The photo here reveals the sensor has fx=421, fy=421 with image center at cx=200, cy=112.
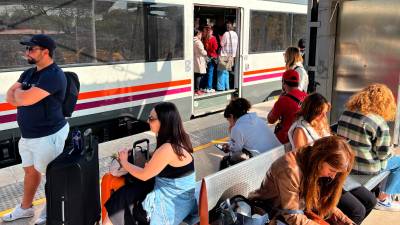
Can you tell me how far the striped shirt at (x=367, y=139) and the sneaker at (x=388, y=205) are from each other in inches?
17.0

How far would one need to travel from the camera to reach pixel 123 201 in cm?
265

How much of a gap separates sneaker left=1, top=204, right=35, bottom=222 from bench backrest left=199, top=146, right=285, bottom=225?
5.11 feet

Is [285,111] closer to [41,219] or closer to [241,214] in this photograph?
[241,214]

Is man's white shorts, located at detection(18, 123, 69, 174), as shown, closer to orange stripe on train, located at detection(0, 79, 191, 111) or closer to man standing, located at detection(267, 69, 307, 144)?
orange stripe on train, located at detection(0, 79, 191, 111)

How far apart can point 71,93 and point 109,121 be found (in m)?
2.18

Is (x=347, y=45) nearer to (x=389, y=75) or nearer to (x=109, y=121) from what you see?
(x=389, y=75)

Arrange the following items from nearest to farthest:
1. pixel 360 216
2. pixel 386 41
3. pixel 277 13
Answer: pixel 360 216, pixel 386 41, pixel 277 13

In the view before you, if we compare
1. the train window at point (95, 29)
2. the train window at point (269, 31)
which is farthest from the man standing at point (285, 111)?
the train window at point (269, 31)

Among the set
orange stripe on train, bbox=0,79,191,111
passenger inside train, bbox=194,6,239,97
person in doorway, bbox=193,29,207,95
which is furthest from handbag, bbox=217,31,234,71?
orange stripe on train, bbox=0,79,191,111

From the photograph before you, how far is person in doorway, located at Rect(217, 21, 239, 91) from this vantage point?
7742 mm

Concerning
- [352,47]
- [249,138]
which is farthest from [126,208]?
[352,47]

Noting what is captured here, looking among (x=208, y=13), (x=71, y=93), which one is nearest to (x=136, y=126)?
(x=71, y=93)

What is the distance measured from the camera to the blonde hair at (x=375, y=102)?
11.1 ft

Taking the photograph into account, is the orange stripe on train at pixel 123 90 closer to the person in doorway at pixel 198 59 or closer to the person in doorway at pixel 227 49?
the person in doorway at pixel 198 59
